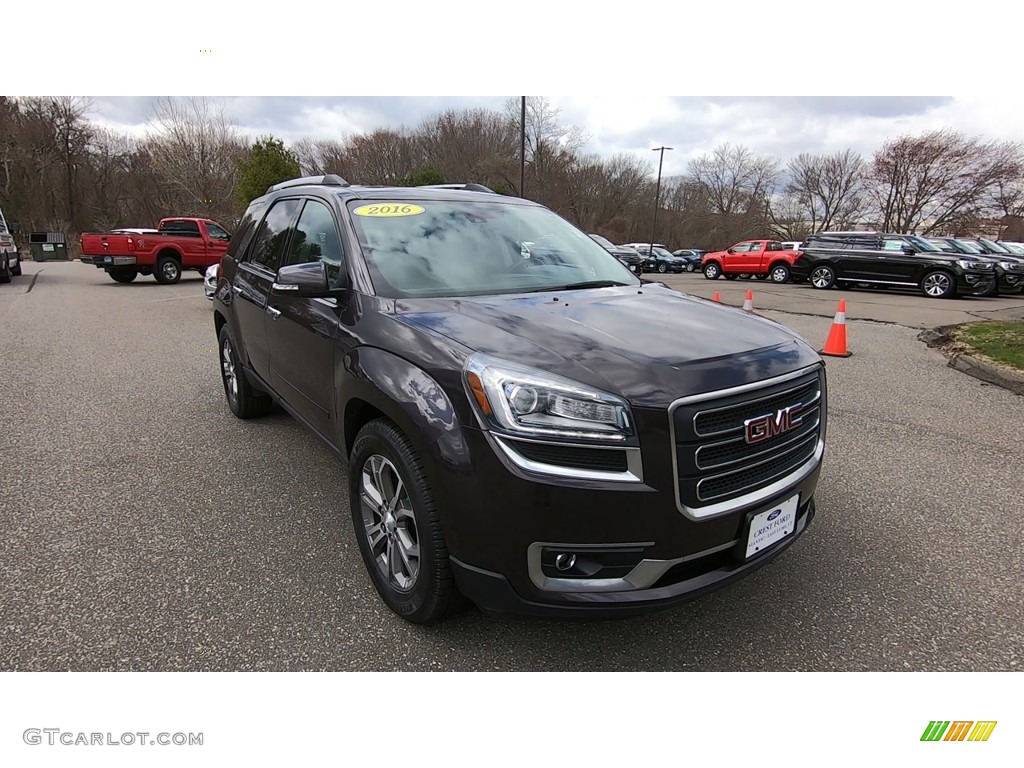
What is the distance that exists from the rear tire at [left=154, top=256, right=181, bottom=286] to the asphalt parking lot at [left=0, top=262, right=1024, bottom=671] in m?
13.5

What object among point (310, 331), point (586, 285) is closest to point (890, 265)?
point (586, 285)

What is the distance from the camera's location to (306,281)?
264 cm

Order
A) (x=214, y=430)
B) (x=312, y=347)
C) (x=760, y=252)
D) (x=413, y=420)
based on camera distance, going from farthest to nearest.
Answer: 1. (x=760, y=252)
2. (x=214, y=430)
3. (x=312, y=347)
4. (x=413, y=420)

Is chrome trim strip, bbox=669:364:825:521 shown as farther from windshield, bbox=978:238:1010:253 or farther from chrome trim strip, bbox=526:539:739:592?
windshield, bbox=978:238:1010:253

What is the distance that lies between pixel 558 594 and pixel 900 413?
4.84m

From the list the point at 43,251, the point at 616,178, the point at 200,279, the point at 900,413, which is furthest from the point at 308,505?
the point at 616,178

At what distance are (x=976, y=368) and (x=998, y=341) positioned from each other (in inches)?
70.7

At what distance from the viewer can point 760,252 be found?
2481 centimetres

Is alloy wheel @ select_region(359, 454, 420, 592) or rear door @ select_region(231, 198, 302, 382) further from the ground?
rear door @ select_region(231, 198, 302, 382)

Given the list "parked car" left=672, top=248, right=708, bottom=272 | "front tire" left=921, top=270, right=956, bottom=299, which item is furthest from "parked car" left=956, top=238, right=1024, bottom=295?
"parked car" left=672, top=248, right=708, bottom=272

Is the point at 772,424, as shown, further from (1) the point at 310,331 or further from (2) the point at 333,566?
(1) the point at 310,331

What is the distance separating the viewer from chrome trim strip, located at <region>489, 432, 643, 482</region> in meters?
1.85

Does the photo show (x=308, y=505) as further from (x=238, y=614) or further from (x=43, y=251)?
(x=43, y=251)
